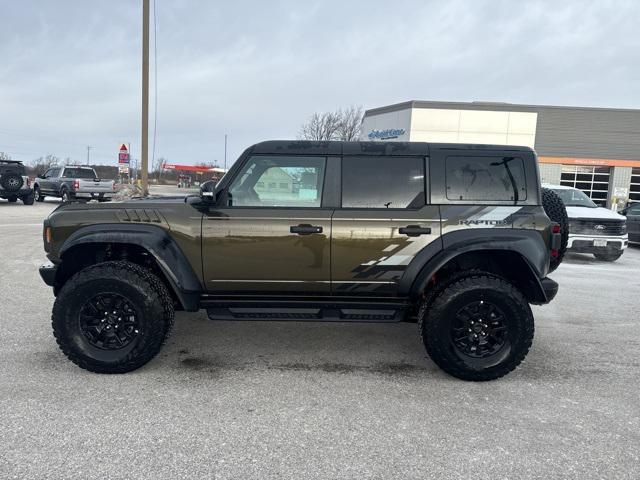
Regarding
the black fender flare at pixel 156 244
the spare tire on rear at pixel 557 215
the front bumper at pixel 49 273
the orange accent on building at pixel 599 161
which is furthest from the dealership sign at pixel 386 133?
the front bumper at pixel 49 273

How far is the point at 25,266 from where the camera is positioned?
25.1 ft

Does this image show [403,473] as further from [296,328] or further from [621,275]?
[621,275]

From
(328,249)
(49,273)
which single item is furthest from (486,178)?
(49,273)

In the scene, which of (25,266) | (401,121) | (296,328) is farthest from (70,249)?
(401,121)

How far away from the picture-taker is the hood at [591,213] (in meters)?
9.32

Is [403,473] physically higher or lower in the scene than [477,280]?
lower

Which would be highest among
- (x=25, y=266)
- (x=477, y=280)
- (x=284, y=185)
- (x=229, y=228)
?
(x=284, y=185)

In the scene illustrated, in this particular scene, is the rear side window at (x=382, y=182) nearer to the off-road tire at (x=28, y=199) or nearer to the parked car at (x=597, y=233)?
the parked car at (x=597, y=233)

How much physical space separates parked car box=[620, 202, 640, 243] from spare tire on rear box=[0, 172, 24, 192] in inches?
851

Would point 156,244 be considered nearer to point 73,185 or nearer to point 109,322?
point 109,322

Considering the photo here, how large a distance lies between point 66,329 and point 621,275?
8.73 m

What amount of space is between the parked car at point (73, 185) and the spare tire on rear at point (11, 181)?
1797mm

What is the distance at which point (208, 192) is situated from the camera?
3768 millimetres

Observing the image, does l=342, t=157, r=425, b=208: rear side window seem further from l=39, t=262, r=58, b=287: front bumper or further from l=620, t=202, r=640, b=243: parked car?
l=620, t=202, r=640, b=243: parked car
